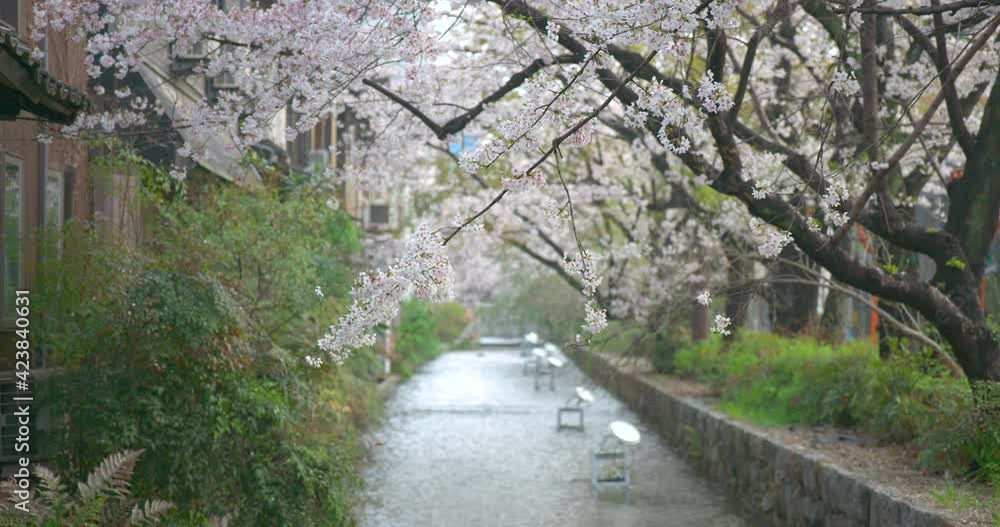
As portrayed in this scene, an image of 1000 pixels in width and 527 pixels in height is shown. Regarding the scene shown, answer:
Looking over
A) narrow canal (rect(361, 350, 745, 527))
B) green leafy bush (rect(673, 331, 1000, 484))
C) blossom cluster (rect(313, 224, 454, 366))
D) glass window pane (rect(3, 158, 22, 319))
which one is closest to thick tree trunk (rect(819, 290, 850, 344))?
green leafy bush (rect(673, 331, 1000, 484))

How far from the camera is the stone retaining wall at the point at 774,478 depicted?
26.6ft

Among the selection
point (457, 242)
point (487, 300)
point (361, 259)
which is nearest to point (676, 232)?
point (361, 259)

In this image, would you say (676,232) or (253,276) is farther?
(676,232)

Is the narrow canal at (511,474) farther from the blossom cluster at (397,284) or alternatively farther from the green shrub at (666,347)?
the blossom cluster at (397,284)

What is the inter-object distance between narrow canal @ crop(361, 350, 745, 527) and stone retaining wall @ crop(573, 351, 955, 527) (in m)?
0.27

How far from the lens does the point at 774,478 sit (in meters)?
10.9

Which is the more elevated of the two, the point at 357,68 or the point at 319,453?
the point at 357,68

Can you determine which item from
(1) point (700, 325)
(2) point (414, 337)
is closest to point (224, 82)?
(1) point (700, 325)

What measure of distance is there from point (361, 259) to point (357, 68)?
7.14 meters

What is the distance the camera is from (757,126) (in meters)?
17.5

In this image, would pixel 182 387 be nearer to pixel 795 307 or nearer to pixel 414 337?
pixel 795 307

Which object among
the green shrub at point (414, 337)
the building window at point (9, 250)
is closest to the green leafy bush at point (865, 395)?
the building window at point (9, 250)

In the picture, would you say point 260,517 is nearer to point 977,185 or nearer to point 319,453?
point 319,453

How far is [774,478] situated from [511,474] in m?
4.20
